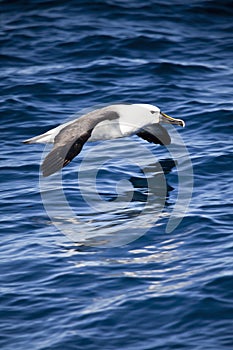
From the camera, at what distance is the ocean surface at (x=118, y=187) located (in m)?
7.58

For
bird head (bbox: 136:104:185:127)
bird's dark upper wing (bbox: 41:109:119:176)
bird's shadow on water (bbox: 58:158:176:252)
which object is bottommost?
bird's shadow on water (bbox: 58:158:176:252)

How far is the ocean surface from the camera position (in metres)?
7.58

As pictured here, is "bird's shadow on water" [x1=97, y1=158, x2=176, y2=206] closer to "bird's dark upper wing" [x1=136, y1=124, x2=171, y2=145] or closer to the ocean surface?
the ocean surface

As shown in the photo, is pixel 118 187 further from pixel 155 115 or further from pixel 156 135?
pixel 156 135

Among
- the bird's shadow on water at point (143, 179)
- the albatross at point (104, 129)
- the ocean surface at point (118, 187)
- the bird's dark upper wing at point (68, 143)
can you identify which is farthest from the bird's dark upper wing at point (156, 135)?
the bird's dark upper wing at point (68, 143)

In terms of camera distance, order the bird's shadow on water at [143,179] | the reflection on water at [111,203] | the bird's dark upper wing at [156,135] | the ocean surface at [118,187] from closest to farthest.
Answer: the ocean surface at [118,187]
the reflection on water at [111,203]
the bird's shadow on water at [143,179]
the bird's dark upper wing at [156,135]

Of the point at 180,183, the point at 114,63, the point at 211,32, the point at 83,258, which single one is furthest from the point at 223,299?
the point at 211,32

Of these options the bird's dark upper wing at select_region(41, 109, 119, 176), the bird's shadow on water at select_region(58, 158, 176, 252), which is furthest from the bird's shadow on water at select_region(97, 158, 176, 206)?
the bird's dark upper wing at select_region(41, 109, 119, 176)

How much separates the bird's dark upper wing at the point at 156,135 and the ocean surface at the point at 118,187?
6.9 inches

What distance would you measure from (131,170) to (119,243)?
111 inches

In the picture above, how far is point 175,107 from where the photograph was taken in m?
14.3

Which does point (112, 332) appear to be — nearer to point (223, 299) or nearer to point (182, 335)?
point (182, 335)

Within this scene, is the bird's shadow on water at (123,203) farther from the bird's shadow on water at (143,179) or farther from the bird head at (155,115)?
the bird head at (155,115)

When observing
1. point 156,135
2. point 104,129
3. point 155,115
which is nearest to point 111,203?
point 104,129
